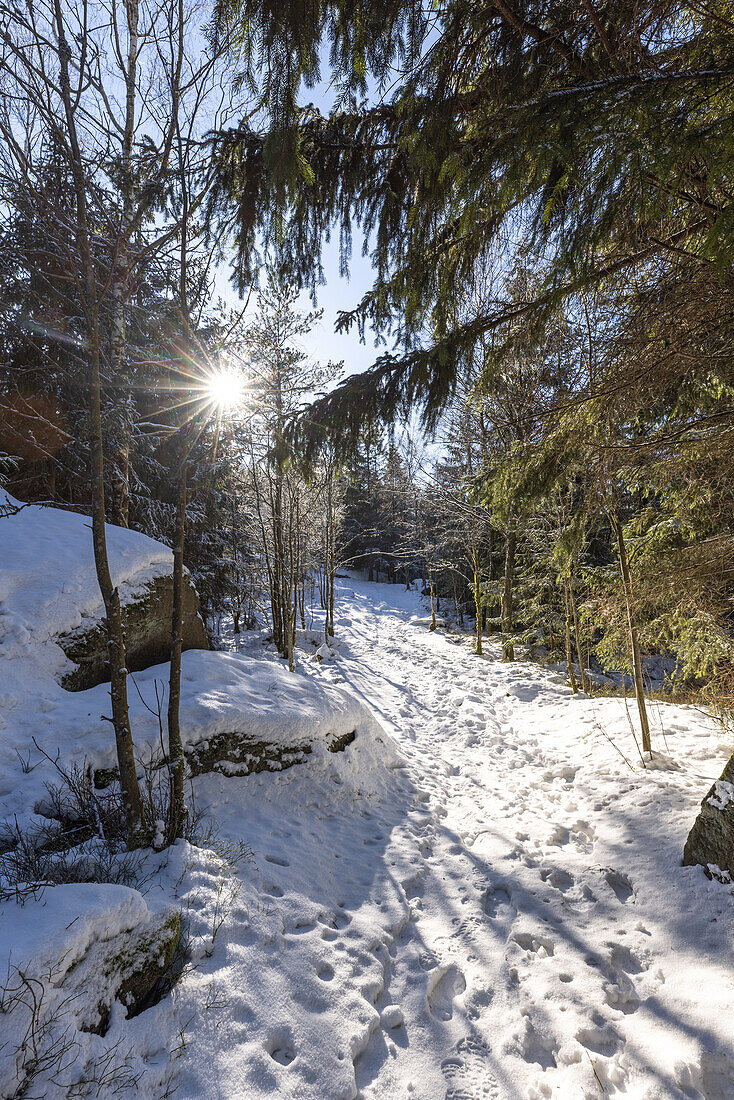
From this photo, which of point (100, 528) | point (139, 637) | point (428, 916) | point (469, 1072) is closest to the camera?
point (469, 1072)

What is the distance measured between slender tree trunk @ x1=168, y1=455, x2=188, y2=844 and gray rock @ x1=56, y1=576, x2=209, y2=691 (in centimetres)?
203

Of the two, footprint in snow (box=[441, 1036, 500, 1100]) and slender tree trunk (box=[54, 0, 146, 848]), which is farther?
slender tree trunk (box=[54, 0, 146, 848])

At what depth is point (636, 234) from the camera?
2814mm

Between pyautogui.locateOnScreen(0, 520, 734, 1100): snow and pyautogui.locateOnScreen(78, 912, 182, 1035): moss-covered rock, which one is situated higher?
pyautogui.locateOnScreen(78, 912, 182, 1035): moss-covered rock

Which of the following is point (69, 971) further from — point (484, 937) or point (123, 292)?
point (123, 292)

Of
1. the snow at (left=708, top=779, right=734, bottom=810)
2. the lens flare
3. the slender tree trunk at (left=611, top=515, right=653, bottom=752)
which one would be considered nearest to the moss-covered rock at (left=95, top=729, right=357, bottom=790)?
the lens flare

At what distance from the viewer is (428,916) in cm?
321

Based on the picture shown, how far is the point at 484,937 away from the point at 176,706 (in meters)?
2.75

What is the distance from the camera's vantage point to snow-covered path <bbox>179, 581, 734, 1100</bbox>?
2.07 meters

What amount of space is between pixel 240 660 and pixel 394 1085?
443cm

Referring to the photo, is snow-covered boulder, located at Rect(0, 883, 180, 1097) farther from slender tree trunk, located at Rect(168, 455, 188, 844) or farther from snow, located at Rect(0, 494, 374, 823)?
snow, located at Rect(0, 494, 374, 823)

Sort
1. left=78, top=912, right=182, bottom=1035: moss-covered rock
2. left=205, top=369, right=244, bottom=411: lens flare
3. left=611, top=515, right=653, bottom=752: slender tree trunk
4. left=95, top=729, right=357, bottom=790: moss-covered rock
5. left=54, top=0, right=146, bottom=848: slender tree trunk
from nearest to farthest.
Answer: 1. left=78, top=912, right=182, bottom=1035: moss-covered rock
2. left=54, top=0, right=146, bottom=848: slender tree trunk
3. left=205, top=369, right=244, bottom=411: lens flare
4. left=95, top=729, right=357, bottom=790: moss-covered rock
5. left=611, top=515, right=653, bottom=752: slender tree trunk

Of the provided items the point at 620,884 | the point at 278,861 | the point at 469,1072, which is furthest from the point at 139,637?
the point at 620,884

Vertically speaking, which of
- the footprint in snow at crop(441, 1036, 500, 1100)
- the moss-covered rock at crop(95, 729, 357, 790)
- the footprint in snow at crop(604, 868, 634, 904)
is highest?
the moss-covered rock at crop(95, 729, 357, 790)
